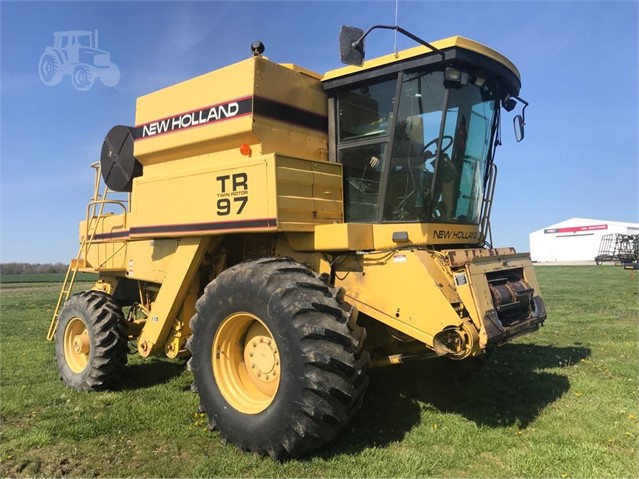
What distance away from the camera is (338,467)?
3941 millimetres

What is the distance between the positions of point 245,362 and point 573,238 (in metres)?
A: 80.3

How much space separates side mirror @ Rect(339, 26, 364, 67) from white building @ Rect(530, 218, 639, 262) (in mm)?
74170

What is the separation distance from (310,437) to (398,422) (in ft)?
4.36

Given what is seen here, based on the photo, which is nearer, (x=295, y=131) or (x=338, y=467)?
(x=338, y=467)

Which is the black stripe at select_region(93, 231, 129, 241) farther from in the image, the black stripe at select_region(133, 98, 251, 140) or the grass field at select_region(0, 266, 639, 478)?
the grass field at select_region(0, 266, 639, 478)

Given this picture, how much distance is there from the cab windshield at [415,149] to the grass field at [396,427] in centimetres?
202

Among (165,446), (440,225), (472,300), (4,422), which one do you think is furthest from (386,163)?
(4,422)

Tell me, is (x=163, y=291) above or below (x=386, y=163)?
below

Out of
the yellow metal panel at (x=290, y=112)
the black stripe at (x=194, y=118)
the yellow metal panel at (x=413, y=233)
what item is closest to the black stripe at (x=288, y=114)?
the yellow metal panel at (x=290, y=112)

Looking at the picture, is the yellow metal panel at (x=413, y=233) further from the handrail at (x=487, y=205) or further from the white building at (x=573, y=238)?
the white building at (x=573, y=238)

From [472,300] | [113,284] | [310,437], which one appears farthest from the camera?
[113,284]

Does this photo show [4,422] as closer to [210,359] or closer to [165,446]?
[165,446]

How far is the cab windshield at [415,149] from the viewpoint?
16.3 ft

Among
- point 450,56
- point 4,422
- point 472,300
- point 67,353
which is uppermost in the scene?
→ point 450,56
